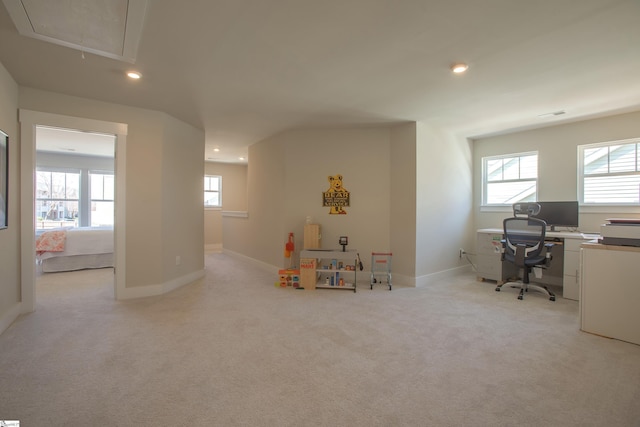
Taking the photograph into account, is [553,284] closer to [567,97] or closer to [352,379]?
[567,97]

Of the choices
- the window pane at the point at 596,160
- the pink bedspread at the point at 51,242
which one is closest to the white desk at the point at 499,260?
the window pane at the point at 596,160

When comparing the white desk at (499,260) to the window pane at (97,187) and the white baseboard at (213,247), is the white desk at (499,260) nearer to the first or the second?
the white baseboard at (213,247)

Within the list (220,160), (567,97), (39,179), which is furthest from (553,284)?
(39,179)

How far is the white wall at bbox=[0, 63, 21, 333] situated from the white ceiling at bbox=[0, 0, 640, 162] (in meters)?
0.22

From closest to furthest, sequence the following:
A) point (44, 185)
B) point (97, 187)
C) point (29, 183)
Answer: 1. point (29, 183)
2. point (44, 185)
3. point (97, 187)

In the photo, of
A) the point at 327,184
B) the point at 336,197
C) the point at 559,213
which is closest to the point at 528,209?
the point at 559,213

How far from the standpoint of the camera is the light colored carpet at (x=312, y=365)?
159cm

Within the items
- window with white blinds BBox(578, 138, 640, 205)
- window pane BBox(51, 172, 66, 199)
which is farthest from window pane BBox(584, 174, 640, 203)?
window pane BBox(51, 172, 66, 199)

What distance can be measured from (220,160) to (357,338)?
255 inches

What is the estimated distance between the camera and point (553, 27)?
6.76ft

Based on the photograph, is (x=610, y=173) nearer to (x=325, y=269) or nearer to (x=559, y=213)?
(x=559, y=213)

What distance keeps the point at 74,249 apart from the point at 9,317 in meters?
2.67

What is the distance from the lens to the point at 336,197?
15.4 ft

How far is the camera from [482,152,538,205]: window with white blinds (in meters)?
4.78
